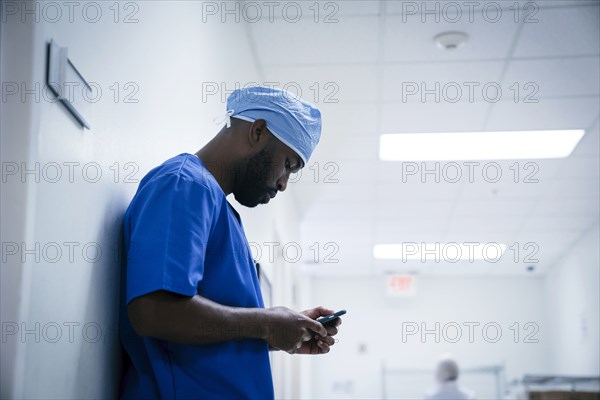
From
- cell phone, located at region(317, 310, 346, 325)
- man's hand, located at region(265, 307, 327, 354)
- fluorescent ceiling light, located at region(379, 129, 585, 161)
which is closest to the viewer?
man's hand, located at region(265, 307, 327, 354)

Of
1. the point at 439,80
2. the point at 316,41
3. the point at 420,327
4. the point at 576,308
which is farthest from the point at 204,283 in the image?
the point at 420,327

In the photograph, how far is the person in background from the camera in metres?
5.59

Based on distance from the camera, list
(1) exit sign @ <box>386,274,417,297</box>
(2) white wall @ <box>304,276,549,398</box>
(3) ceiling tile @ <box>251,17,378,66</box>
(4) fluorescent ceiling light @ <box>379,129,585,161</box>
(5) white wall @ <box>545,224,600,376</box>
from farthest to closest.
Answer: (1) exit sign @ <box>386,274,417,297</box> → (2) white wall @ <box>304,276,549,398</box> → (5) white wall @ <box>545,224,600,376</box> → (4) fluorescent ceiling light @ <box>379,129,585,161</box> → (3) ceiling tile @ <box>251,17,378,66</box>

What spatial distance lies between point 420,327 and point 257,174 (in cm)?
740

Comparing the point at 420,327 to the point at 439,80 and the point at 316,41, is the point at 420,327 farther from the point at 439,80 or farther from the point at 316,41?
the point at 316,41

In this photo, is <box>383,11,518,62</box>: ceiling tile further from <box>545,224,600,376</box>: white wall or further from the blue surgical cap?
<box>545,224,600,376</box>: white wall

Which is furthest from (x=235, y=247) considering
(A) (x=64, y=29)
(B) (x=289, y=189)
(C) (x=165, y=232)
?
(B) (x=289, y=189)

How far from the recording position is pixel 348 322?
8891 mm

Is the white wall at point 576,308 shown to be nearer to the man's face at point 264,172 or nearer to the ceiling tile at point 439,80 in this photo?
the ceiling tile at point 439,80

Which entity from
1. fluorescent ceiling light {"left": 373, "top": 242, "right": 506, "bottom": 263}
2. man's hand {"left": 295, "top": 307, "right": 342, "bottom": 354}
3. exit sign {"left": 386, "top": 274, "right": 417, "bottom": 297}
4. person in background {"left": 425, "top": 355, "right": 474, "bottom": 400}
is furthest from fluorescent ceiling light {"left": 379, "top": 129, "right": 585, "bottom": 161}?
exit sign {"left": 386, "top": 274, "right": 417, "bottom": 297}

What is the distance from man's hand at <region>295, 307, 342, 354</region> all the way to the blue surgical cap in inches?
14.1

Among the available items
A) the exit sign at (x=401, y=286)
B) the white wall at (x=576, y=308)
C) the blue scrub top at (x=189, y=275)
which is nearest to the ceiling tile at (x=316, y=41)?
the blue scrub top at (x=189, y=275)

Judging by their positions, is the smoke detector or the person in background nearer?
the smoke detector

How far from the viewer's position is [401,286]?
8.71 m
